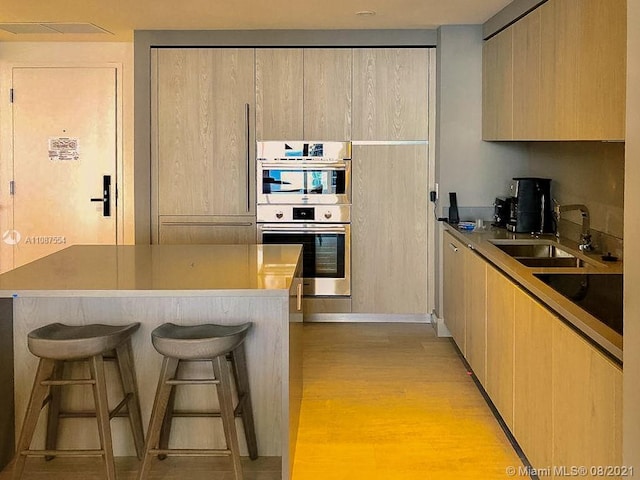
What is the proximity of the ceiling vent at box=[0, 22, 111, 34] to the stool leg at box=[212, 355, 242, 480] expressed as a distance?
3.64 m

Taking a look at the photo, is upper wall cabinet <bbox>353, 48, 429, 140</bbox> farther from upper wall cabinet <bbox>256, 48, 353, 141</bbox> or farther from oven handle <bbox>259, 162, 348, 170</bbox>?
oven handle <bbox>259, 162, 348, 170</bbox>

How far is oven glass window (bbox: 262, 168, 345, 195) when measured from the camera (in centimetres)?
626

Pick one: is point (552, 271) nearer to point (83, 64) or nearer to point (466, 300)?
point (466, 300)

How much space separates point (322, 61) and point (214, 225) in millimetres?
1525

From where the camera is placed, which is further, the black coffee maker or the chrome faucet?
the black coffee maker

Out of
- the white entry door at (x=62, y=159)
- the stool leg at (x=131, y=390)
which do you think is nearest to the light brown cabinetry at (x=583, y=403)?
the stool leg at (x=131, y=390)

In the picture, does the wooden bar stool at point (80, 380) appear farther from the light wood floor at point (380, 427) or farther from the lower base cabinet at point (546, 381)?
the lower base cabinet at point (546, 381)

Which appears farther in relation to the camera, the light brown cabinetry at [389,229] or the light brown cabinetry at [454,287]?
the light brown cabinetry at [389,229]

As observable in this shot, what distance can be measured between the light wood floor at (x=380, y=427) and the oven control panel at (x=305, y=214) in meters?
1.06

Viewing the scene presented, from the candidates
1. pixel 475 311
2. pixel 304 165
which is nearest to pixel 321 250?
pixel 304 165

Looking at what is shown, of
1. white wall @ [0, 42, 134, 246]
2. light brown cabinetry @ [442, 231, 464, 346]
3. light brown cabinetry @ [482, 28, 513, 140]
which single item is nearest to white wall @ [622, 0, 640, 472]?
light brown cabinetry @ [442, 231, 464, 346]

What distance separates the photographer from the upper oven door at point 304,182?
20.5 ft

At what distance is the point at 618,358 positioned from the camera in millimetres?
2201

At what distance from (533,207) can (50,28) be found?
3.74m
